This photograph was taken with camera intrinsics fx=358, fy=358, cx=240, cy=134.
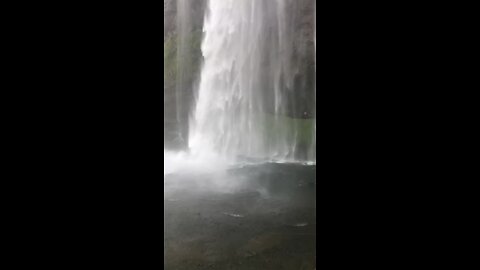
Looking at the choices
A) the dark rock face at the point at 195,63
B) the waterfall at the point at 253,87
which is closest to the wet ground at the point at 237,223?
the waterfall at the point at 253,87

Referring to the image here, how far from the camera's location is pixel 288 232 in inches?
224

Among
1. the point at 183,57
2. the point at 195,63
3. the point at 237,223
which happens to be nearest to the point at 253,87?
the point at 195,63

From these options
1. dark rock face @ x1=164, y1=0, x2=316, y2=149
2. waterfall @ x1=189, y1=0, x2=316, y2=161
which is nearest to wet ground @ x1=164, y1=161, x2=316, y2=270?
waterfall @ x1=189, y1=0, x2=316, y2=161

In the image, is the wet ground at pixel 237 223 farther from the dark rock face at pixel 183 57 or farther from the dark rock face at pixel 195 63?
the dark rock face at pixel 183 57

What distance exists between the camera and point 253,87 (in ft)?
42.9

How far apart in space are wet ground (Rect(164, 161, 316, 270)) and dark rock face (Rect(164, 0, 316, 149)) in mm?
4799

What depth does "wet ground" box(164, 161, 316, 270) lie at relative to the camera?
4922 mm

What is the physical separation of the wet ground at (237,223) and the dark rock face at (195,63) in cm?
480

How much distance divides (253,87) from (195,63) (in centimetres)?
261

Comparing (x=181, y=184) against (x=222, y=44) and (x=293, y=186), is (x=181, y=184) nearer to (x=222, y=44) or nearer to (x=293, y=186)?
(x=293, y=186)

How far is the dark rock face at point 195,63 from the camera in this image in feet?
42.5

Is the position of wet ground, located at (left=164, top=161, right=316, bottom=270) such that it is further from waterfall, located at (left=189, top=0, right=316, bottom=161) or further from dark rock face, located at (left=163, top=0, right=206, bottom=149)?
dark rock face, located at (left=163, top=0, right=206, bottom=149)

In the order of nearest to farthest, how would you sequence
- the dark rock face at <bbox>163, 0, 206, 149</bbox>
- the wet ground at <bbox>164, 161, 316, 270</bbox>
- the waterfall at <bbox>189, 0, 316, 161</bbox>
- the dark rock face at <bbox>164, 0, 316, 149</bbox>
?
1. the wet ground at <bbox>164, 161, 316, 270</bbox>
2. the waterfall at <bbox>189, 0, 316, 161</bbox>
3. the dark rock face at <bbox>164, 0, 316, 149</bbox>
4. the dark rock face at <bbox>163, 0, 206, 149</bbox>

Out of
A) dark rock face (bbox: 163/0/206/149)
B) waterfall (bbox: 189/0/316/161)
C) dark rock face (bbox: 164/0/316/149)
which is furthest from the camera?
dark rock face (bbox: 163/0/206/149)
